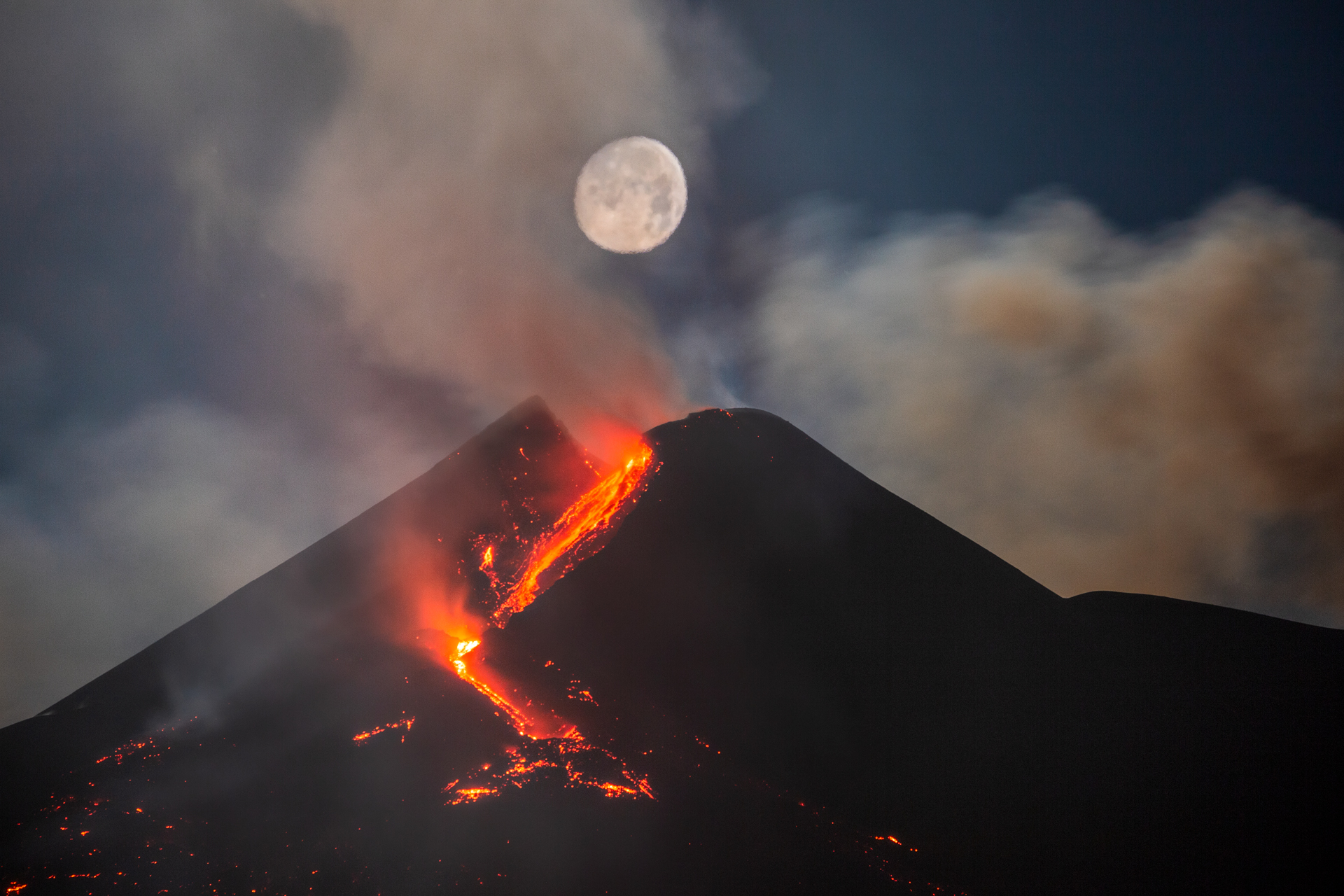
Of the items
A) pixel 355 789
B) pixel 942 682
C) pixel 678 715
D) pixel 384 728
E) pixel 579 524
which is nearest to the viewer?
pixel 355 789

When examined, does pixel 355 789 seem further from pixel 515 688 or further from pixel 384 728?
pixel 515 688

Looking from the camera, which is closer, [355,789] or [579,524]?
[355,789]

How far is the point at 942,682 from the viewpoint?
13.2m

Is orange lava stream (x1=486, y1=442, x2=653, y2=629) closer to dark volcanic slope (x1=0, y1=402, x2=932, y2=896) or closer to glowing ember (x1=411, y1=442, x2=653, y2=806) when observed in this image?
glowing ember (x1=411, y1=442, x2=653, y2=806)

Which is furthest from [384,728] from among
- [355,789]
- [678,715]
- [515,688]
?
[678,715]

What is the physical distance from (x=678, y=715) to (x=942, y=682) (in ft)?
16.1

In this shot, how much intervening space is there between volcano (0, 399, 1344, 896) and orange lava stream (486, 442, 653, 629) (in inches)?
3.1

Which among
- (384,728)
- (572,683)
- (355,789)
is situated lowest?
(355,789)

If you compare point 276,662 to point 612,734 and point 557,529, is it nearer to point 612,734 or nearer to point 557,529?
point 557,529

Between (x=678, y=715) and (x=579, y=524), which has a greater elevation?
(x=579, y=524)

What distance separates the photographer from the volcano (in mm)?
10039

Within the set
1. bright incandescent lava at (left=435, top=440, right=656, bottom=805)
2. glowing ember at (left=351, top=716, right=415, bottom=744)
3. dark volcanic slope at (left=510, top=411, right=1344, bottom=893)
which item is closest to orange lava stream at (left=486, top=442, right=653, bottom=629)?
bright incandescent lava at (left=435, top=440, right=656, bottom=805)

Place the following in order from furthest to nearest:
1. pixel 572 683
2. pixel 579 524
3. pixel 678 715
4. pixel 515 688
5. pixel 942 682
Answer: pixel 579 524 < pixel 942 682 < pixel 515 688 < pixel 572 683 < pixel 678 715

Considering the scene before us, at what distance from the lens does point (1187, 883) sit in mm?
9930
